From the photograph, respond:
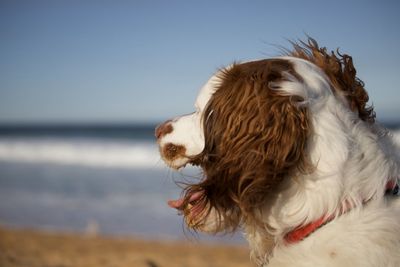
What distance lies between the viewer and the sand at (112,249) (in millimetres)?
8117

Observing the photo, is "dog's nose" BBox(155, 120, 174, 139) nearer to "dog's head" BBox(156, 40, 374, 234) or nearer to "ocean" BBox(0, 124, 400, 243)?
"dog's head" BBox(156, 40, 374, 234)

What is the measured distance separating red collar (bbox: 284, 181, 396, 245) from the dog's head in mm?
221

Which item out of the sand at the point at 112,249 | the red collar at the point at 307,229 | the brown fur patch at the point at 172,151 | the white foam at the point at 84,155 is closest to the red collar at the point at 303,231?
the red collar at the point at 307,229

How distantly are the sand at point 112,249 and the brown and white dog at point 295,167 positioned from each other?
5065mm

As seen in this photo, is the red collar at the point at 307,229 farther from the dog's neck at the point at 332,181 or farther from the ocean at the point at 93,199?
the ocean at the point at 93,199

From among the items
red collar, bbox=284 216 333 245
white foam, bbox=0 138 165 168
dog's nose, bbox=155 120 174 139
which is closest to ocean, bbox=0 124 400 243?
white foam, bbox=0 138 165 168

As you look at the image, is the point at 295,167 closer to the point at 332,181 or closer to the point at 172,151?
the point at 332,181

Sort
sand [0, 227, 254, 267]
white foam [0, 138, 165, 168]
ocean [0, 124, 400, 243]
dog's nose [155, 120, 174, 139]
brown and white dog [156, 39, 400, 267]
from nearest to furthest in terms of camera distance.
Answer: brown and white dog [156, 39, 400, 267], dog's nose [155, 120, 174, 139], sand [0, 227, 254, 267], ocean [0, 124, 400, 243], white foam [0, 138, 165, 168]

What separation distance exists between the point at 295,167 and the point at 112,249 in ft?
24.8

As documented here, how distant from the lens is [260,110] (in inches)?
103

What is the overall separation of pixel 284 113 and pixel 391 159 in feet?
2.24

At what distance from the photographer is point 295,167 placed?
100 inches

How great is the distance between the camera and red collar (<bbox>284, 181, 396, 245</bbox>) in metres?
2.55

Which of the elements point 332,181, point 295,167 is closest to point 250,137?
point 295,167
